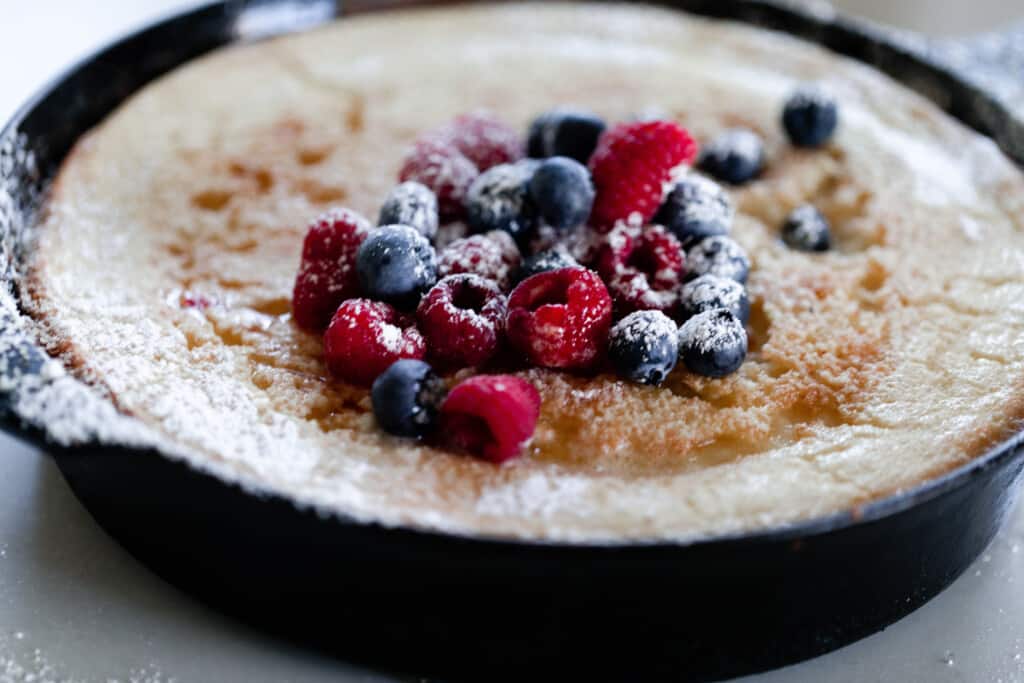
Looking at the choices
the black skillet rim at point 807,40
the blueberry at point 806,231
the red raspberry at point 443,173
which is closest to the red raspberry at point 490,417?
the black skillet rim at point 807,40

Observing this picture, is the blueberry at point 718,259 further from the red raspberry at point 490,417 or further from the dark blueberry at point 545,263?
the red raspberry at point 490,417

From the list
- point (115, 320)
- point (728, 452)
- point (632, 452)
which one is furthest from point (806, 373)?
point (115, 320)

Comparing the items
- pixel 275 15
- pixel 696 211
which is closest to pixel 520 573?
pixel 696 211

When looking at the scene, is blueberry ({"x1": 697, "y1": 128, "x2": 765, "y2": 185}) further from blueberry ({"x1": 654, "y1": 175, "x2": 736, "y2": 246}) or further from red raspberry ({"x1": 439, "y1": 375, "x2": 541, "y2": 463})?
red raspberry ({"x1": 439, "y1": 375, "x2": 541, "y2": 463})

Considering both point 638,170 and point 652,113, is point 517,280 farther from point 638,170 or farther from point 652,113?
point 652,113

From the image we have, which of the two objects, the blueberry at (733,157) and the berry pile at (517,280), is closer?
the berry pile at (517,280)

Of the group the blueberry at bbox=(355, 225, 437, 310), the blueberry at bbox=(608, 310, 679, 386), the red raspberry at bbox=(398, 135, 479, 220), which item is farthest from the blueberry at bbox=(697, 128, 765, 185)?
the blueberry at bbox=(355, 225, 437, 310)

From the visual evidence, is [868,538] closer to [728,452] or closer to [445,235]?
[728,452]
